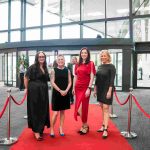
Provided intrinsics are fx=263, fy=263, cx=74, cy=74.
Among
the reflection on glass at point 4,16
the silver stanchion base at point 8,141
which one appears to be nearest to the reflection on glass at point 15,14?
the reflection on glass at point 4,16

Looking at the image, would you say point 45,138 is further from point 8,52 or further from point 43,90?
point 8,52

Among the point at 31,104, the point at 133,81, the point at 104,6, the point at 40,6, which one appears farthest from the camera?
the point at 40,6

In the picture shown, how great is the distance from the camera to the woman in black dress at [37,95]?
14.6 feet

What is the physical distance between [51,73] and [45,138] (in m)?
1.13

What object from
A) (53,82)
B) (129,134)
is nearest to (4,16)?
(53,82)

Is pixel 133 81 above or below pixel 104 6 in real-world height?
below

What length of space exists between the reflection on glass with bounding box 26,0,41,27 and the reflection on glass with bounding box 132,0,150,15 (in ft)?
20.7

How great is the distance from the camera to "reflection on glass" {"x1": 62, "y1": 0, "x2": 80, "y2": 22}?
649 inches

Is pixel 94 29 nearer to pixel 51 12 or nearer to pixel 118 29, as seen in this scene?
pixel 118 29

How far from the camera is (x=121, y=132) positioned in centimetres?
501

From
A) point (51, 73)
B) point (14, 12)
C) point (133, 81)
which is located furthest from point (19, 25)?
point (51, 73)

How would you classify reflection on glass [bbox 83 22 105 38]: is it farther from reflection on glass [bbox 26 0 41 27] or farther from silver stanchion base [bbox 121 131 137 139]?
silver stanchion base [bbox 121 131 137 139]

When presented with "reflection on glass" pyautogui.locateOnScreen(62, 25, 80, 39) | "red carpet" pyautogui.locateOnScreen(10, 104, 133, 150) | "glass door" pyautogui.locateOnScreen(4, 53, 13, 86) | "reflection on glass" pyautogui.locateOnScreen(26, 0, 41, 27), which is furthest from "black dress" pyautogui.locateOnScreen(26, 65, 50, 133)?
"reflection on glass" pyautogui.locateOnScreen(26, 0, 41, 27)

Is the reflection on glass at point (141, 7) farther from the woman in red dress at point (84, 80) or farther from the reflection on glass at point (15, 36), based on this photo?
the woman in red dress at point (84, 80)
